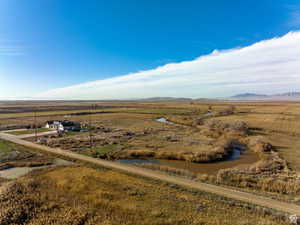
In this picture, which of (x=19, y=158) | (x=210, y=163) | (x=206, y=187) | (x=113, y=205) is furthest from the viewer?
(x=19, y=158)

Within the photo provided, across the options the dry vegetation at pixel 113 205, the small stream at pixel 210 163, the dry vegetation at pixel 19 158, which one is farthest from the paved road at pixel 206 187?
the small stream at pixel 210 163

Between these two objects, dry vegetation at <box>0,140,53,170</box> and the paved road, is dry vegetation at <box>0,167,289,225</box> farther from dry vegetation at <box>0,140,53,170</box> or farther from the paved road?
dry vegetation at <box>0,140,53,170</box>

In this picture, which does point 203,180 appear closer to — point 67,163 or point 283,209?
point 283,209

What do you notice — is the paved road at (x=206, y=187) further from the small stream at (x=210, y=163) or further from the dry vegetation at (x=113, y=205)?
the small stream at (x=210, y=163)

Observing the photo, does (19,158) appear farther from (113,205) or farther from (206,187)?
(206,187)

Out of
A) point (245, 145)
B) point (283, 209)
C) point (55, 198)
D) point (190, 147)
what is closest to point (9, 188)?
point (55, 198)

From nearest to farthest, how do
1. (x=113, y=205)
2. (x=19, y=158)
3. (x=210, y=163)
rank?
1. (x=113, y=205)
2. (x=210, y=163)
3. (x=19, y=158)

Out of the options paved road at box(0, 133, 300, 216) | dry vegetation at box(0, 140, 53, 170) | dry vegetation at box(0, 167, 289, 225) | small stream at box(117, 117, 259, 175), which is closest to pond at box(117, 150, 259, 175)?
small stream at box(117, 117, 259, 175)

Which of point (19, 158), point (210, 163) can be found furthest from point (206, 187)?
point (19, 158)

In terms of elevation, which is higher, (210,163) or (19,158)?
(19,158)
